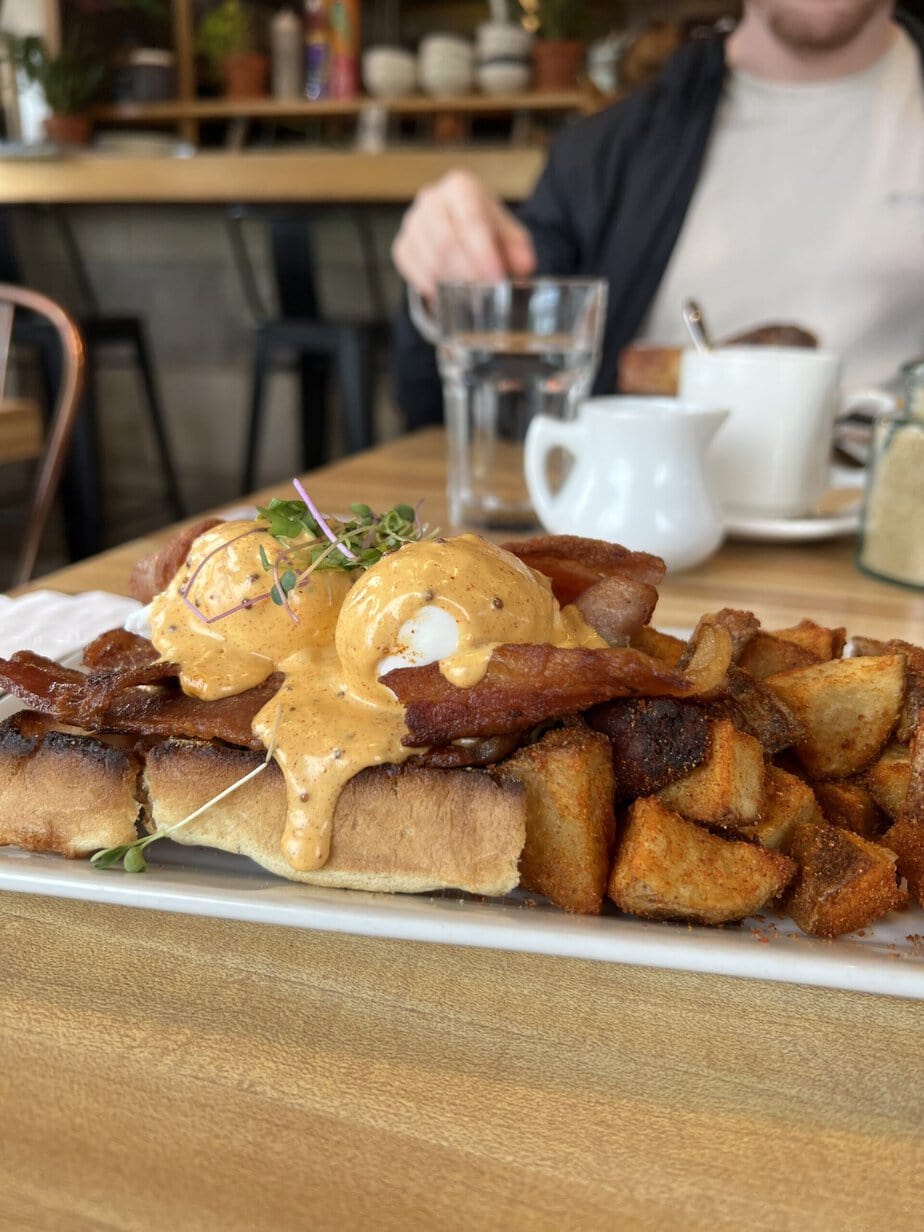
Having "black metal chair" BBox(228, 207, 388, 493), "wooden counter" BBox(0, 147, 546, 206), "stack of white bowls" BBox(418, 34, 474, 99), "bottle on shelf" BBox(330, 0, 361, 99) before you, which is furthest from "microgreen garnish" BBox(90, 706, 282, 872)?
"bottle on shelf" BBox(330, 0, 361, 99)

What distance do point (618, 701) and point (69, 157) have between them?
192 inches

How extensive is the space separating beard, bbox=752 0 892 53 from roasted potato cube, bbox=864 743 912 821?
2656 mm

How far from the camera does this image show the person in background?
108 inches

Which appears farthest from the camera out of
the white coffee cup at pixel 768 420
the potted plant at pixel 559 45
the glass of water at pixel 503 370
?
the potted plant at pixel 559 45

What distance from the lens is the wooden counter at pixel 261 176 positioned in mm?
4121

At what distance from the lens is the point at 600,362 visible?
284 cm

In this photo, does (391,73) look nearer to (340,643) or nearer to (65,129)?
(65,129)

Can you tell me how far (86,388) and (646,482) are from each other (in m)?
3.41

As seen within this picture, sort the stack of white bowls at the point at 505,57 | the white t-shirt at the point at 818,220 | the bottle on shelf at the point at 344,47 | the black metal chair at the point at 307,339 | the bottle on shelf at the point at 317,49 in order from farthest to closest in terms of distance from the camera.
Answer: the bottle on shelf at the point at 317,49, the bottle on shelf at the point at 344,47, the stack of white bowls at the point at 505,57, the black metal chair at the point at 307,339, the white t-shirt at the point at 818,220

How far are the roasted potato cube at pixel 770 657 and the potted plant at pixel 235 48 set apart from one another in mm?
6422

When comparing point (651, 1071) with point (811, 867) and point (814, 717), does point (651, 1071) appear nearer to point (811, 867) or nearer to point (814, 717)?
point (811, 867)

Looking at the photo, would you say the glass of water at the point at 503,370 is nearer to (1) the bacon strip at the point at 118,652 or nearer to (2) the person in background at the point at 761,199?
(1) the bacon strip at the point at 118,652

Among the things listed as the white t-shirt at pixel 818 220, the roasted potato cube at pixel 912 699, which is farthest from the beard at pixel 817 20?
the roasted potato cube at pixel 912 699

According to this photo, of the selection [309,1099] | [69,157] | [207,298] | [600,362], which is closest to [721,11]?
[207,298]
